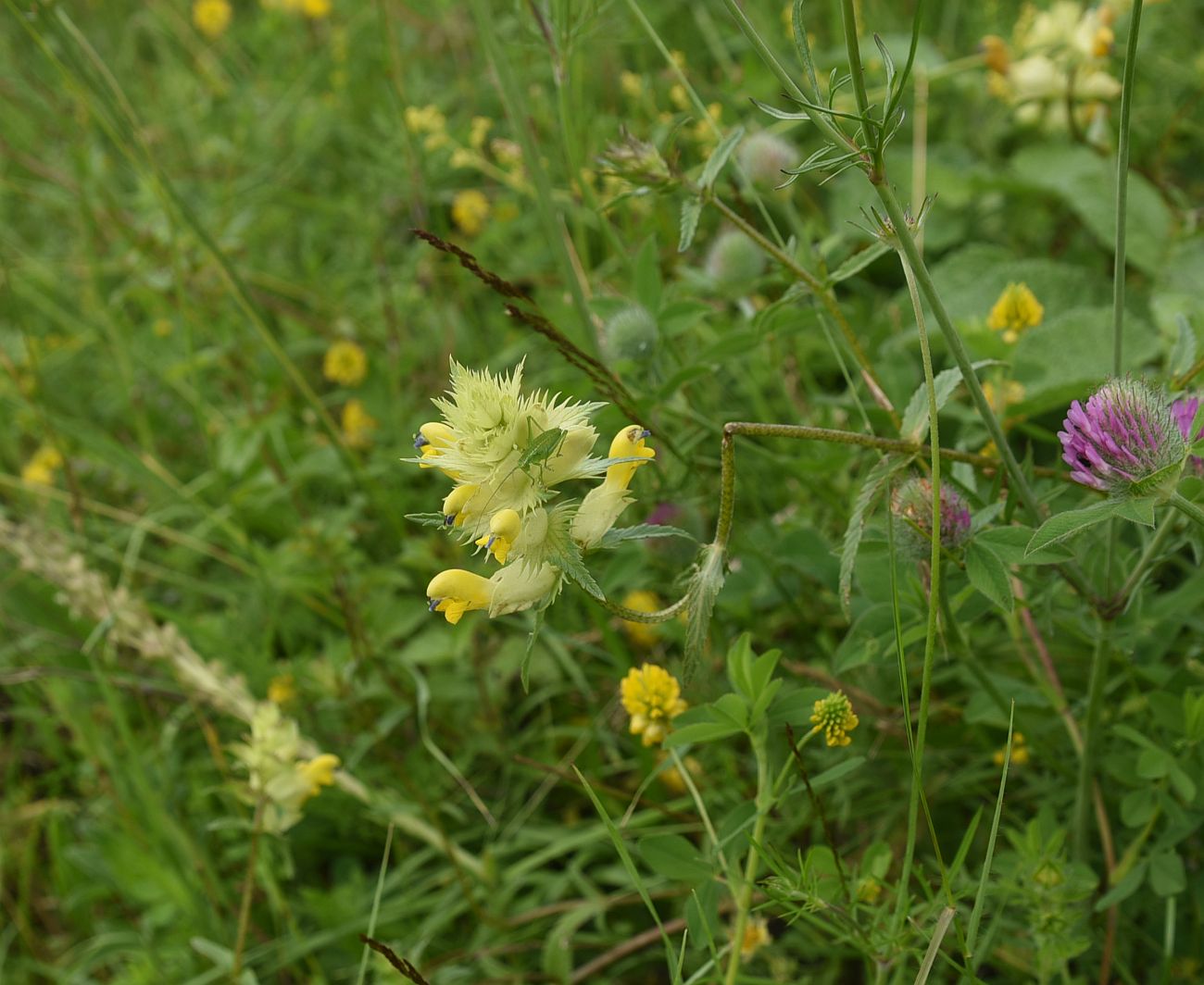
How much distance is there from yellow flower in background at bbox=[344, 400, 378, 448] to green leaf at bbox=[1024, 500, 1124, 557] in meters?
1.49

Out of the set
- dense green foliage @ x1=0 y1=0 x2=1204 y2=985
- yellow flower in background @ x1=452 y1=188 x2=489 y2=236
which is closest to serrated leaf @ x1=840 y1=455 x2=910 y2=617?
dense green foliage @ x1=0 y1=0 x2=1204 y2=985

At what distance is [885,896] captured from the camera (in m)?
1.14

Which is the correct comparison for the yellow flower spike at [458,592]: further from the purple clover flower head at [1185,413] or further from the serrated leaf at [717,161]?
the purple clover flower head at [1185,413]

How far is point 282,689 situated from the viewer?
1646mm

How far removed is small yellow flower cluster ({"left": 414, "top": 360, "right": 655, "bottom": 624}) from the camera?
776 mm

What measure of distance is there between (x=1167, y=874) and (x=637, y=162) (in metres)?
0.84

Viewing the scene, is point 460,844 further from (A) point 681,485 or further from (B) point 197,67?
(B) point 197,67

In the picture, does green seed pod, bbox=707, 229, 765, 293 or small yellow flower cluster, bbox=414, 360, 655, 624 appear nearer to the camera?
small yellow flower cluster, bbox=414, 360, 655, 624

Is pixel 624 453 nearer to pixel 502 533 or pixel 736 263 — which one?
pixel 502 533

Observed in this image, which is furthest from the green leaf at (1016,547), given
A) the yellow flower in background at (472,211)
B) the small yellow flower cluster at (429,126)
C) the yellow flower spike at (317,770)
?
the yellow flower in background at (472,211)

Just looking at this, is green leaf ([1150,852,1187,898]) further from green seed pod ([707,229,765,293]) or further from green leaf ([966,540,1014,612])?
green seed pod ([707,229,765,293])

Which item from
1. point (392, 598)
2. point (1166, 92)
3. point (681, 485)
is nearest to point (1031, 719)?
point (681, 485)

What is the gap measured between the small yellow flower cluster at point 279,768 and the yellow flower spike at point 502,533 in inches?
23.1

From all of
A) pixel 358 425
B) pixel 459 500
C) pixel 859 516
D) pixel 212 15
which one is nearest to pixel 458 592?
pixel 459 500
